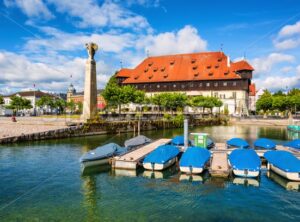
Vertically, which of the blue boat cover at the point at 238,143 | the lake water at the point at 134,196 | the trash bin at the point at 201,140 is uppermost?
the trash bin at the point at 201,140

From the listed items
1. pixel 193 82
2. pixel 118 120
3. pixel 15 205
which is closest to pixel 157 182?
pixel 15 205

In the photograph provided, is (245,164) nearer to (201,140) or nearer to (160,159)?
(160,159)

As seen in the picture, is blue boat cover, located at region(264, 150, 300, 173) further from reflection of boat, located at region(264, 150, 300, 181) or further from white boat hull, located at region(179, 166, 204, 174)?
white boat hull, located at region(179, 166, 204, 174)

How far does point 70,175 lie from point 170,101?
5495cm

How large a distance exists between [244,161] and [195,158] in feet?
12.4

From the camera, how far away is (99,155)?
2445 cm

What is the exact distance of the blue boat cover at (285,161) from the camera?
19391mm

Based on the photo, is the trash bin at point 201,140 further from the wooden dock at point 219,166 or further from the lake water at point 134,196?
the lake water at point 134,196

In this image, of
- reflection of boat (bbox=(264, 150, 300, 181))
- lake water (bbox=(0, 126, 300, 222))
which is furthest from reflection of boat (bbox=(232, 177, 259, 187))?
reflection of boat (bbox=(264, 150, 300, 181))

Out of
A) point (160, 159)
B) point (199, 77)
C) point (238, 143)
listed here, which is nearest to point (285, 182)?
point (160, 159)

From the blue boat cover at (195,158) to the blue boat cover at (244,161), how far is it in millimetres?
2193

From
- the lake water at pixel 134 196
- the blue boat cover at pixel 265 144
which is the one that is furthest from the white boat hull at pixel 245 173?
the blue boat cover at pixel 265 144

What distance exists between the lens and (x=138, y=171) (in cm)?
2247

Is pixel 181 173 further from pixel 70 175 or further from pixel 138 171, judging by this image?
pixel 70 175
